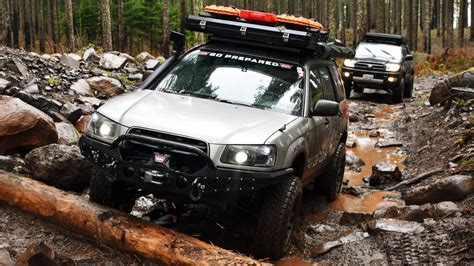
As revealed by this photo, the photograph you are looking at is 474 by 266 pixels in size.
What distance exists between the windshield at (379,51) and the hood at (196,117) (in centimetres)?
1290

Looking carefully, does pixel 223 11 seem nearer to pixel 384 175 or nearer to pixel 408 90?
pixel 384 175

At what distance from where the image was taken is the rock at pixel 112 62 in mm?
13537

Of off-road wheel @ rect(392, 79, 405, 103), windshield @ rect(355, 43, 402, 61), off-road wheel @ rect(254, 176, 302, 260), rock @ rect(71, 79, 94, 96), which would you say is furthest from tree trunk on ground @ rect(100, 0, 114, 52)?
off-road wheel @ rect(254, 176, 302, 260)

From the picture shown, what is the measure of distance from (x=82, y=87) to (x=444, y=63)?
21382mm

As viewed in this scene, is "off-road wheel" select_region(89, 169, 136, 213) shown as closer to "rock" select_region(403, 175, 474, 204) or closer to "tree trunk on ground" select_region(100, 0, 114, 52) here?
"rock" select_region(403, 175, 474, 204)

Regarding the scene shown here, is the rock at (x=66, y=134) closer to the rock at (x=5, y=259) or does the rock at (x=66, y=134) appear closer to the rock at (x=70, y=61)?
the rock at (x=5, y=259)

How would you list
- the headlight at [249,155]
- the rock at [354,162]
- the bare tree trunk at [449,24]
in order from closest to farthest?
the headlight at [249,155]
the rock at [354,162]
the bare tree trunk at [449,24]

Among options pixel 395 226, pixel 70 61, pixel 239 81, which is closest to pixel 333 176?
pixel 395 226

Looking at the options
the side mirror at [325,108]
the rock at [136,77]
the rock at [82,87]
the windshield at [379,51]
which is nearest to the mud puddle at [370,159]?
the windshield at [379,51]

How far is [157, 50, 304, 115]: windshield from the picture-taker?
18.2ft

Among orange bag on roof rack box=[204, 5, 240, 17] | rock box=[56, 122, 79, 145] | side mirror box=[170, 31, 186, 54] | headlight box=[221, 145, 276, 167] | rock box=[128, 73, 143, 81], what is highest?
orange bag on roof rack box=[204, 5, 240, 17]

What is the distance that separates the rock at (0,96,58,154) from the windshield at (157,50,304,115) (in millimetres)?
1812

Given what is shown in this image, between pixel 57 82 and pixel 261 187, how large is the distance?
6.52 meters

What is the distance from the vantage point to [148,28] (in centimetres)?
3391
